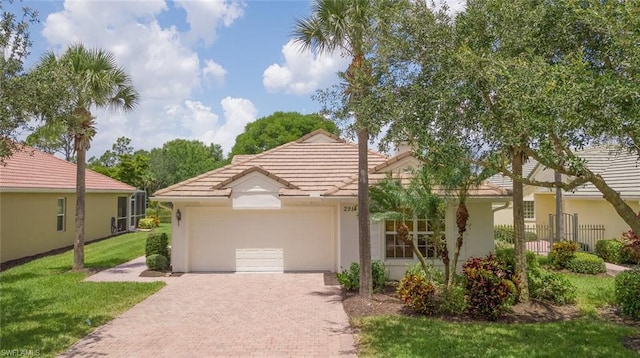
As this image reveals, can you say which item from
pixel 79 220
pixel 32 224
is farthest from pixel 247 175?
pixel 32 224

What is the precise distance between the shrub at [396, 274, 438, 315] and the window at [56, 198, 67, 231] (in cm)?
1838

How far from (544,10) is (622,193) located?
14.9 m

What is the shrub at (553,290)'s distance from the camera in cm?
1112

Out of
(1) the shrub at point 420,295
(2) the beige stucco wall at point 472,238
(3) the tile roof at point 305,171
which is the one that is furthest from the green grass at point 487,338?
(3) the tile roof at point 305,171

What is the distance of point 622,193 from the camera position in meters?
18.2

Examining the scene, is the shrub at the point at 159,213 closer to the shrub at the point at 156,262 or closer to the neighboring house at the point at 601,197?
the shrub at the point at 156,262

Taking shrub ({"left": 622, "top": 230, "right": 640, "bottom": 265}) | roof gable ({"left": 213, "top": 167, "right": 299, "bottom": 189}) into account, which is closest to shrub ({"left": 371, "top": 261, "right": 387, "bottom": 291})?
roof gable ({"left": 213, "top": 167, "right": 299, "bottom": 189})

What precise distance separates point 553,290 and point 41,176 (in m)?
21.7

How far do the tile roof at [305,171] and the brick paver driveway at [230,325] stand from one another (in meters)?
3.30

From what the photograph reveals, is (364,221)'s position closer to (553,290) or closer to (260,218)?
(553,290)

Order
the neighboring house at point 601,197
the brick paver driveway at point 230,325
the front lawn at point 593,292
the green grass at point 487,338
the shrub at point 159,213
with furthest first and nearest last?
1. the shrub at point 159,213
2. the neighboring house at point 601,197
3. the front lawn at point 593,292
4. the brick paver driveway at point 230,325
5. the green grass at point 487,338

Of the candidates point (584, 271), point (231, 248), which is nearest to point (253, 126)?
point (231, 248)

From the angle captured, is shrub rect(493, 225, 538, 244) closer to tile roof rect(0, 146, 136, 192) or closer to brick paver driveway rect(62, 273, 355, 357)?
brick paver driveway rect(62, 273, 355, 357)

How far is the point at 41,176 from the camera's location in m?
21.0
